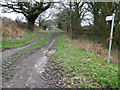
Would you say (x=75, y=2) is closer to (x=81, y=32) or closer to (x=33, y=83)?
(x=81, y=32)

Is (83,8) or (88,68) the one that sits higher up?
(83,8)

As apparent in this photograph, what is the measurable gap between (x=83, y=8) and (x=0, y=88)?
17141 mm

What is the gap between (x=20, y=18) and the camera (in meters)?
19.5

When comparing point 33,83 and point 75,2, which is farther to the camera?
point 75,2

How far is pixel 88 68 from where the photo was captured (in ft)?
14.9

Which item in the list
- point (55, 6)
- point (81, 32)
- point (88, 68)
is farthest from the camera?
point (55, 6)

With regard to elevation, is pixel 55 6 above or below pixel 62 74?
above

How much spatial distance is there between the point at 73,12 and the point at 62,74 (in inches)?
571

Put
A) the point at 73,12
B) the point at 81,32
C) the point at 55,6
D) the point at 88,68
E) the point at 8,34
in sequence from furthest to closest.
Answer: the point at 55,6 → the point at 73,12 → the point at 81,32 → the point at 8,34 → the point at 88,68

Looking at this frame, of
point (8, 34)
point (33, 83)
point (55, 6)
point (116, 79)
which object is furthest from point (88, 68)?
point (55, 6)

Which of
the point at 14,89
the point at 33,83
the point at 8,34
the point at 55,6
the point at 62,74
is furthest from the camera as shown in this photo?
the point at 55,6

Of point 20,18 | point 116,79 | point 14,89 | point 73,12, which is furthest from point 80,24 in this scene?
point 14,89

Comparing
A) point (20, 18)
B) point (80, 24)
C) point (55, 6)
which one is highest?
point (55, 6)

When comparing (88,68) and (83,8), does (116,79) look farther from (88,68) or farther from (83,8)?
(83,8)
